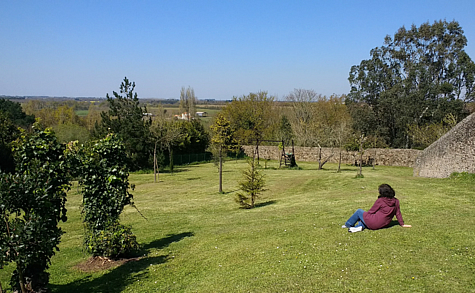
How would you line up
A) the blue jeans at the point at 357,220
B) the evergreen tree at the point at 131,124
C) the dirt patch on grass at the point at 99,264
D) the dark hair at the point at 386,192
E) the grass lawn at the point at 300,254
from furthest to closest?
the evergreen tree at the point at 131,124 → the blue jeans at the point at 357,220 → the dirt patch on grass at the point at 99,264 → the dark hair at the point at 386,192 → the grass lawn at the point at 300,254

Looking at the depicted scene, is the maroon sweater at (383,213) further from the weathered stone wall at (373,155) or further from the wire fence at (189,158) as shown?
the wire fence at (189,158)

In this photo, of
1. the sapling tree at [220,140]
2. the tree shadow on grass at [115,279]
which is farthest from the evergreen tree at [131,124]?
the tree shadow on grass at [115,279]

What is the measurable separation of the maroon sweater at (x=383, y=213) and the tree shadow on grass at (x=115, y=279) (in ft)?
15.8

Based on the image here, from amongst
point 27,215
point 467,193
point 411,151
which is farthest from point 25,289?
point 411,151

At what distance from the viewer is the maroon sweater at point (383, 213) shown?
8133 mm

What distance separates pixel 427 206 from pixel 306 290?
7015mm

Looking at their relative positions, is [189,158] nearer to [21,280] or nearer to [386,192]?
[386,192]

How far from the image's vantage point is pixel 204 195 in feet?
69.6

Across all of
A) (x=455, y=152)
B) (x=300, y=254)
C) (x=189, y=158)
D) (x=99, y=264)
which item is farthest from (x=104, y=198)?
(x=189, y=158)

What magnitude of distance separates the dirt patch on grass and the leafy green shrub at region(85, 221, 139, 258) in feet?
0.45

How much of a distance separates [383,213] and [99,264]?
656 cm

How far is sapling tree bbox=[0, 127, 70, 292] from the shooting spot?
556 centimetres

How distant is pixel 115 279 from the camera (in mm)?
7500

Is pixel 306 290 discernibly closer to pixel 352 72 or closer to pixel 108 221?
pixel 108 221
